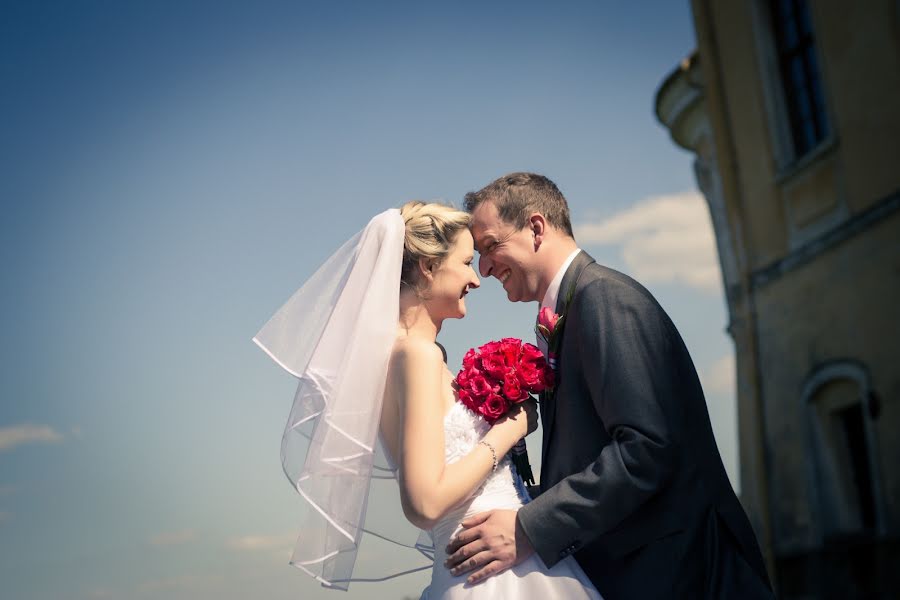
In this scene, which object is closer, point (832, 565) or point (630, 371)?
point (630, 371)

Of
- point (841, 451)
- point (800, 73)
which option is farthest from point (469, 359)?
point (800, 73)

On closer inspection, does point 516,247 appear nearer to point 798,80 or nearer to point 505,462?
point 505,462

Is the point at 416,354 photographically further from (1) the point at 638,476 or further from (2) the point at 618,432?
(1) the point at 638,476

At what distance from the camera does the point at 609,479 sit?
3502 mm

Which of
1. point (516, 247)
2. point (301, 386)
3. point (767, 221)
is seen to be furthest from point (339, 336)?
point (767, 221)

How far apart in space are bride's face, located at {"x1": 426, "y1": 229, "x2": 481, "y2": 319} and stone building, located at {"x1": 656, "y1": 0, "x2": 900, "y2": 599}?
29.1 ft

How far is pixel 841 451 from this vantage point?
42.3ft

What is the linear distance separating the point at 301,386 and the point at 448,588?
0.98 metres

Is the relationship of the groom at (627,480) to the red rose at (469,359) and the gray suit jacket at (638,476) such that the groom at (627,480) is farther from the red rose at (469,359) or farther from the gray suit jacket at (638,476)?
the red rose at (469,359)

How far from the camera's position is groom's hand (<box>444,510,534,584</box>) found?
3619 millimetres

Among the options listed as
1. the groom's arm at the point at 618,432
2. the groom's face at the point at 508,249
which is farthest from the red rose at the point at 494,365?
the groom's face at the point at 508,249

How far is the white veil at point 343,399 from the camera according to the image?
3.89 meters

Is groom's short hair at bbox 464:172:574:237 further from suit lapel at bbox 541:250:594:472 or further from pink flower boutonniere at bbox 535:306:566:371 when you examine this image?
pink flower boutonniere at bbox 535:306:566:371

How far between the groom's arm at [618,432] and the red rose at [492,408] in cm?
34
